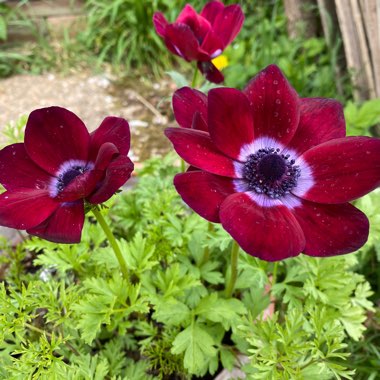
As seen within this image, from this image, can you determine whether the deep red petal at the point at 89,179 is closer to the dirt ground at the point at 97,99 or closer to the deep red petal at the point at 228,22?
the deep red petal at the point at 228,22

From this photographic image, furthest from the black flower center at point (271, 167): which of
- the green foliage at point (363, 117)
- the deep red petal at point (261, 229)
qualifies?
the green foliage at point (363, 117)

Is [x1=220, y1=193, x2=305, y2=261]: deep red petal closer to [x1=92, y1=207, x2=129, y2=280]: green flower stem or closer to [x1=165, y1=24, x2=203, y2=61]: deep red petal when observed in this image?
[x1=92, y1=207, x2=129, y2=280]: green flower stem

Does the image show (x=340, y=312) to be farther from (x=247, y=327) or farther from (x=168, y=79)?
(x=168, y=79)

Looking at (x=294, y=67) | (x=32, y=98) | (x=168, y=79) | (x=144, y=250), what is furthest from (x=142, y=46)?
(x=144, y=250)

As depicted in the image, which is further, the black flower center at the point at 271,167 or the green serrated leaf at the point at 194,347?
the green serrated leaf at the point at 194,347

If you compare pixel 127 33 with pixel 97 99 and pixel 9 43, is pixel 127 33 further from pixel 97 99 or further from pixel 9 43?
pixel 9 43

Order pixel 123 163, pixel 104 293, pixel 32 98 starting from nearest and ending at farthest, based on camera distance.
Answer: pixel 123 163 < pixel 104 293 < pixel 32 98

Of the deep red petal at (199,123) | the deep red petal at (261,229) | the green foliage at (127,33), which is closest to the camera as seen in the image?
the deep red petal at (261,229)
